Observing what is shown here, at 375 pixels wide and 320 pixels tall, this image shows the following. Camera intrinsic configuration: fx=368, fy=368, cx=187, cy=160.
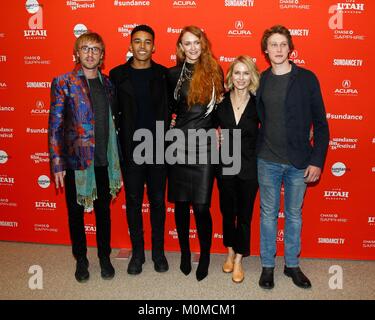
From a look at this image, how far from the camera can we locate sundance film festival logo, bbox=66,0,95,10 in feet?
10.5

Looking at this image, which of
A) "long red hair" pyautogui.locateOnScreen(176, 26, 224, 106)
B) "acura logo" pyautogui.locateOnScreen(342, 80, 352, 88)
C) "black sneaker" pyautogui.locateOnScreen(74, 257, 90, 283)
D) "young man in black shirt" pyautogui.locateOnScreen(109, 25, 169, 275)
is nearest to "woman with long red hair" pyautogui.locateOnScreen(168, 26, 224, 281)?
Answer: "long red hair" pyautogui.locateOnScreen(176, 26, 224, 106)

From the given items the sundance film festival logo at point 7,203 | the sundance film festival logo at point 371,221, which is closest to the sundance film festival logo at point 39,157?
the sundance film festival logo at point 7,203

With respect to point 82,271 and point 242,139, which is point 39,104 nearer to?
point 82,271

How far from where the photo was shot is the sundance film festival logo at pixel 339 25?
3023 millimetres

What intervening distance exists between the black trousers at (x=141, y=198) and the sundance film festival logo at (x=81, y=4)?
149 cm

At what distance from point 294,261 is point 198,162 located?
110 centimetres

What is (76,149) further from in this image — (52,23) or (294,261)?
(294,261)

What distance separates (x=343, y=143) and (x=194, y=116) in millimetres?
1431

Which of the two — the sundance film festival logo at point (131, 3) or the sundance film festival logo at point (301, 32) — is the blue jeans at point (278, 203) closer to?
the sundance film festival logo at point (301, 32)

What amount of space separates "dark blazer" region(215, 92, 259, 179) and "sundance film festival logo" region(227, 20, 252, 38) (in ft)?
2.30

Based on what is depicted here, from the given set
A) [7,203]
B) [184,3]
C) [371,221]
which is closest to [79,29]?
[184,3]

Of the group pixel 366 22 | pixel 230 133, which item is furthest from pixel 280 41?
pixel 366 22

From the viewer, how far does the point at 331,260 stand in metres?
3.37

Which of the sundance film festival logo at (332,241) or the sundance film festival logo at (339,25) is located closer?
the sundance film festival logo at (339,25)
